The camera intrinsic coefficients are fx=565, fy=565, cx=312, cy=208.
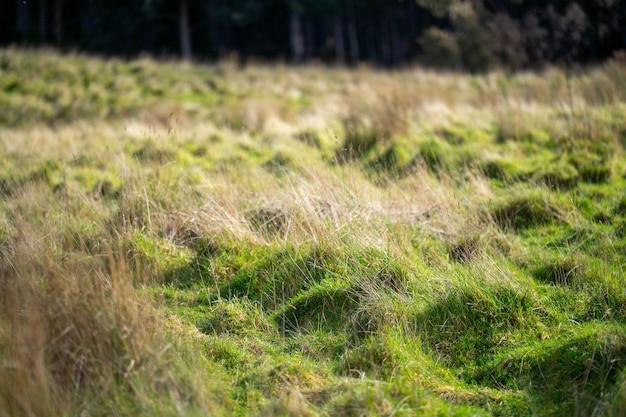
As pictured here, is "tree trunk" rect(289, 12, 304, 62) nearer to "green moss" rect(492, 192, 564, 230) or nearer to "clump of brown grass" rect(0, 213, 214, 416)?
"green moss" rect(492, 192, 564, 230)

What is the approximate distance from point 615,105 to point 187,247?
24.1ft

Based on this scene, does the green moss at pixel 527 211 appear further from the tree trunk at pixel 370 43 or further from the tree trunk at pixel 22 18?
the tree trunk at pixel 370 43

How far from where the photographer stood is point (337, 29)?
28.5 m

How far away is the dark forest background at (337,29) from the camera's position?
1697cm

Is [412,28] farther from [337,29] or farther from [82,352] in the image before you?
[82,352]

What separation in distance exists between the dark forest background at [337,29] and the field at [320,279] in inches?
395

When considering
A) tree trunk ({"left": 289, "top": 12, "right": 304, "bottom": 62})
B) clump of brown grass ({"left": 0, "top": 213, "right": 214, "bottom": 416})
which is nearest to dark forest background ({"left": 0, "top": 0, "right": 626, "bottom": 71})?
tree trunk ({"left": 289, "top": 12, "right": 304, "bottom": 62})

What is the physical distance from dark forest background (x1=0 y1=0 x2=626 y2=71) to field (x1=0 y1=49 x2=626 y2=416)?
10034 mm

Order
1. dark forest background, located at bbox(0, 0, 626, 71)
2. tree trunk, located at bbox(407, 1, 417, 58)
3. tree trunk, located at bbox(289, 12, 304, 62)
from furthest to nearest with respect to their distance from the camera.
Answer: tree trunk, located at bbox(407, 1, 417, 58), tree trunk, located at bbox(289, 12, 304, 62), dark forest background, located at bbox(0, 0, 626, 71)

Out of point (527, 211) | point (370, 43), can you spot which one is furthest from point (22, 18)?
point (527, 211)

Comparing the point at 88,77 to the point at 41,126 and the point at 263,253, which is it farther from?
the point at 263,253

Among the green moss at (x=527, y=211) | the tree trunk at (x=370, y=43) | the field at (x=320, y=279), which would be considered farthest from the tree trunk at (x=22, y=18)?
the green moss at (x=527, y=211)

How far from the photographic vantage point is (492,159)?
22.5ft

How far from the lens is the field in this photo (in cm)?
298
